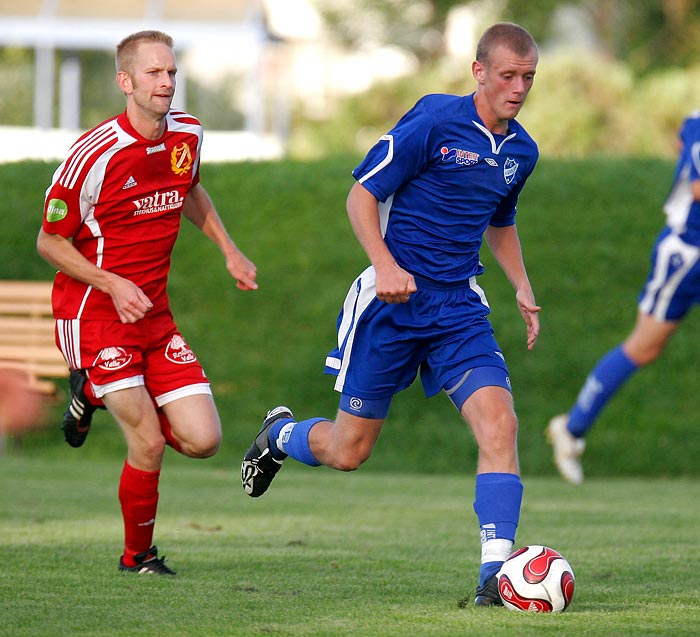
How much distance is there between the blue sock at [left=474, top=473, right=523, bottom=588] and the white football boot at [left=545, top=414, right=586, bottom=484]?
5.14 meters

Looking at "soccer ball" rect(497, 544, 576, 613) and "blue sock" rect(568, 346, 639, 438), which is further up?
"blue sock" rect(568, 346, 639, 438)

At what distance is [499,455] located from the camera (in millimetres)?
5051

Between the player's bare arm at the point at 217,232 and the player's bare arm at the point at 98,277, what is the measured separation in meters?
0.59

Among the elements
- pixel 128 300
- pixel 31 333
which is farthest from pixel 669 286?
pixel 31 333

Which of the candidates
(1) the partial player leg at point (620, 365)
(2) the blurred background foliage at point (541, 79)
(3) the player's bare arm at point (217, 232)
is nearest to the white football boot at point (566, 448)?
(1) the partial player leg at point (620, 365)

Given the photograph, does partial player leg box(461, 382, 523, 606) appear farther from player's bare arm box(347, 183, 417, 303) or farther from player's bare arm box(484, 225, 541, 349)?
player's bare arm box(484, 225, 541, 349)

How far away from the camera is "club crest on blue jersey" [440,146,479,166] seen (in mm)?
5277

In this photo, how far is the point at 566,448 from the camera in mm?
10219

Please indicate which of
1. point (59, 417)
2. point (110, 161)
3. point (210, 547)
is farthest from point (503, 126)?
point (59, 417)

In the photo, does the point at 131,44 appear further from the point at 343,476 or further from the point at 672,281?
the point at 343,476

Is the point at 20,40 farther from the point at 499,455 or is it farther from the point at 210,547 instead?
the point at 499,455

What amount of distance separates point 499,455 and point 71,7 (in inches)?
774

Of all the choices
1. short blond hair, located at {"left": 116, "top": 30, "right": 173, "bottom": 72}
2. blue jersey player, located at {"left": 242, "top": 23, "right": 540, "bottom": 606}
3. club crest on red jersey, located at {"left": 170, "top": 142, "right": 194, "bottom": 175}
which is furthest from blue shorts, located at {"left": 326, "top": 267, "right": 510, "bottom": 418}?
short blond hair, located at {"left": 116, "top": 30, "right": 173, "bottom": 72}

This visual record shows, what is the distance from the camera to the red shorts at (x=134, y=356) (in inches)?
226
